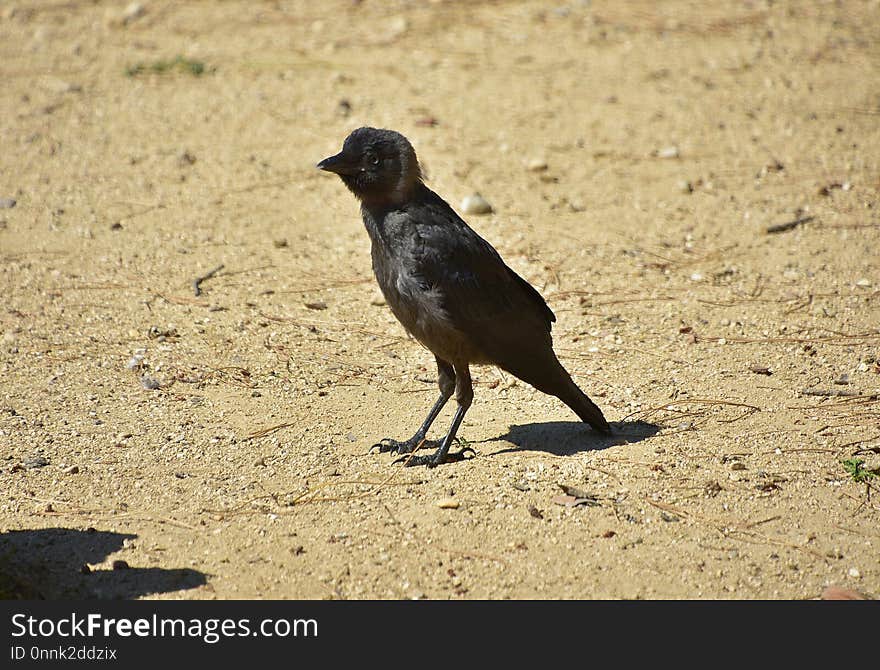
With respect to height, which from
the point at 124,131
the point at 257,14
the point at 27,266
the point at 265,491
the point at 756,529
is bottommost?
the point at 756,529

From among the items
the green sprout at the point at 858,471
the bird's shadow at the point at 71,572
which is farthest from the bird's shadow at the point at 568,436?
the bird's shadow at the point at 71,572

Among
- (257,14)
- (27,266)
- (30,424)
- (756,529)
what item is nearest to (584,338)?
(756,529)

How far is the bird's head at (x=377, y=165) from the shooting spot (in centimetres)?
554

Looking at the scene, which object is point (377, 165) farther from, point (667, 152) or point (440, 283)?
point (667, 152)

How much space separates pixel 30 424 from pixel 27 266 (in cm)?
231

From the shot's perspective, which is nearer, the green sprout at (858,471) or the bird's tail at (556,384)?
the green sprout at (858,471)

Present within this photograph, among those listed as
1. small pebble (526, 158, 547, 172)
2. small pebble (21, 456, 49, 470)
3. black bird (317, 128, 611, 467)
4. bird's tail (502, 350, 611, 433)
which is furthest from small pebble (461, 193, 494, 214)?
small pebble (21, 456, 49, 470)

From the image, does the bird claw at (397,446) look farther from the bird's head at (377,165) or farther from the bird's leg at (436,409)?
the bird's head at (377,165)

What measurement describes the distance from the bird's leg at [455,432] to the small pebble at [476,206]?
116 inches

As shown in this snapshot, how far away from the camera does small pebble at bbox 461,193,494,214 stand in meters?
8.50

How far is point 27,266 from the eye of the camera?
7605 mm

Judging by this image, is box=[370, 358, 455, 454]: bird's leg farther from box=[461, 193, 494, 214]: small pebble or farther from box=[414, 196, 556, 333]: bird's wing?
box=[461, 193, 494, 214]: small pebble

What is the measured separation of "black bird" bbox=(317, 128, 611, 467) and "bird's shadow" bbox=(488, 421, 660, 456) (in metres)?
0.10

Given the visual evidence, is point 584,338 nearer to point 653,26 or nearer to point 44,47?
point 653,26
